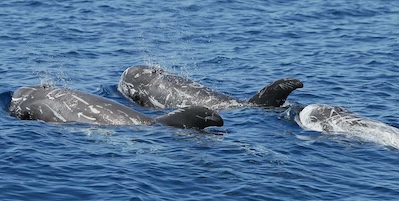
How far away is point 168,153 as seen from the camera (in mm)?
19094

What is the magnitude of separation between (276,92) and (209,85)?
14.4 feet

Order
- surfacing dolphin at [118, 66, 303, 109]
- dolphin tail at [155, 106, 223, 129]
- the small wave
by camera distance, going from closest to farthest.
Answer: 1. dolphin tail at [155, 106, 223, 129]
2. the small wave
3. surfacing dolphin at [118, 66, 303, 109]

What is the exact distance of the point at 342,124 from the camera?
22.5 m

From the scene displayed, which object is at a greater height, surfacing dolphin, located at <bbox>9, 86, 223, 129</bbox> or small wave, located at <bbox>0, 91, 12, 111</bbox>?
surfacing dolphin, located at <bbox>9, 86, 223, 129</bbox>

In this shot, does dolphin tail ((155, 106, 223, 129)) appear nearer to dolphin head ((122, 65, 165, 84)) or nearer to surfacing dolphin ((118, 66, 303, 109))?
surfacing dolphin ((118, 66, 303, 109))

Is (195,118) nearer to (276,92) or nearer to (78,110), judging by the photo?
(78,110)

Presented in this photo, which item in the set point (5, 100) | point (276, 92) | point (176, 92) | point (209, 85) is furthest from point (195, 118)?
point (209, 85)

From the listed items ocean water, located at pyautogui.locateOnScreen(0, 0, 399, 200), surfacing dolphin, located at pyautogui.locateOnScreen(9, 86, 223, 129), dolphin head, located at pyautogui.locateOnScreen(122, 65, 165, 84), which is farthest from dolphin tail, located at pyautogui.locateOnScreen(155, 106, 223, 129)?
dolphin head, located at pyautogui.locateOnScreen(122, 65, 165, 84)

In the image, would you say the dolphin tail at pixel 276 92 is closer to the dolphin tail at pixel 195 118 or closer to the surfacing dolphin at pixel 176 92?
the surfacing dolphin at pixel 176 92

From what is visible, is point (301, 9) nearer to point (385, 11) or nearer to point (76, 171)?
point (385, 11)

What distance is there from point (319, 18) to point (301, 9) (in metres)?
2.07

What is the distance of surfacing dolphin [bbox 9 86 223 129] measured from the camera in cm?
2092

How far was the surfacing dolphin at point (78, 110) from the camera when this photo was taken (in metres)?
20.9

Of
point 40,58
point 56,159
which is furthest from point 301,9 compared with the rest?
point 56,159
